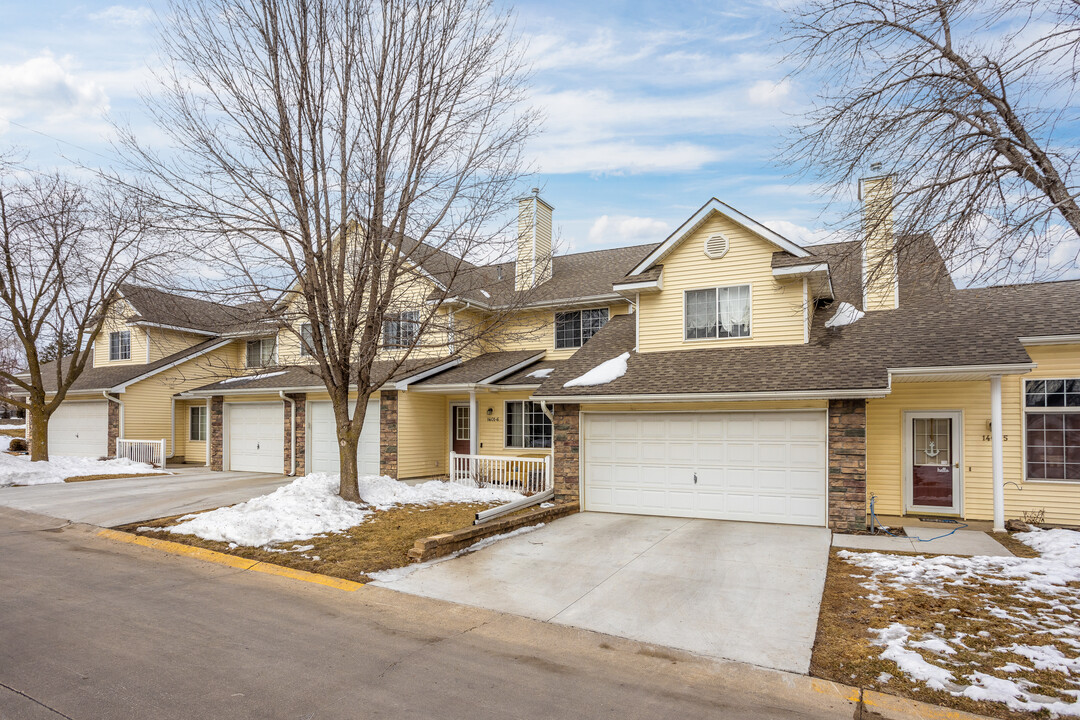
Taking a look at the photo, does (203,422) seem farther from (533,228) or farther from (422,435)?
(533,228)

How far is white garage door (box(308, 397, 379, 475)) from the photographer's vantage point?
1762 cm

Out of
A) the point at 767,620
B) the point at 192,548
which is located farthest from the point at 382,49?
the point at 767,620

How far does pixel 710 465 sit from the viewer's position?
1198cm

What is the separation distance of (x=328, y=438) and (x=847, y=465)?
559 inches

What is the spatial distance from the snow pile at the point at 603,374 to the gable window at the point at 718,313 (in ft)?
5.55

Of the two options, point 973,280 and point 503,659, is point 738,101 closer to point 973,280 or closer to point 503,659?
point 973,280

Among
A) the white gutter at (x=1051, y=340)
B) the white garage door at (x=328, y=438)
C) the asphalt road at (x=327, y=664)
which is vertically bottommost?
the asphalt road at (x=327, y=664)

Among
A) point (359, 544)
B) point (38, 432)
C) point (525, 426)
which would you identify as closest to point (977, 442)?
point (525, 426)

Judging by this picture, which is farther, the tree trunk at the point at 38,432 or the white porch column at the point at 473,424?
the tree trunk at the point at 38,432

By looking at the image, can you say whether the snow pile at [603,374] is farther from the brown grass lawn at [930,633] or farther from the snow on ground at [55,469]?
the snow on ground at [55,469]

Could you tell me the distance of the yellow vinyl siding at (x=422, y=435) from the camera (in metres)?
16.9

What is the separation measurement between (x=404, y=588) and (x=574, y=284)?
12.4m

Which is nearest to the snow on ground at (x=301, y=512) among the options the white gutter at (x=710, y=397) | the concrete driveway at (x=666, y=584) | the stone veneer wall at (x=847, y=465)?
the white gutter at (x=710, y=397)

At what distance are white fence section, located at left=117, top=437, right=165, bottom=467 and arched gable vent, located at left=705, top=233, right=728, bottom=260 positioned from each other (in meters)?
19.0
